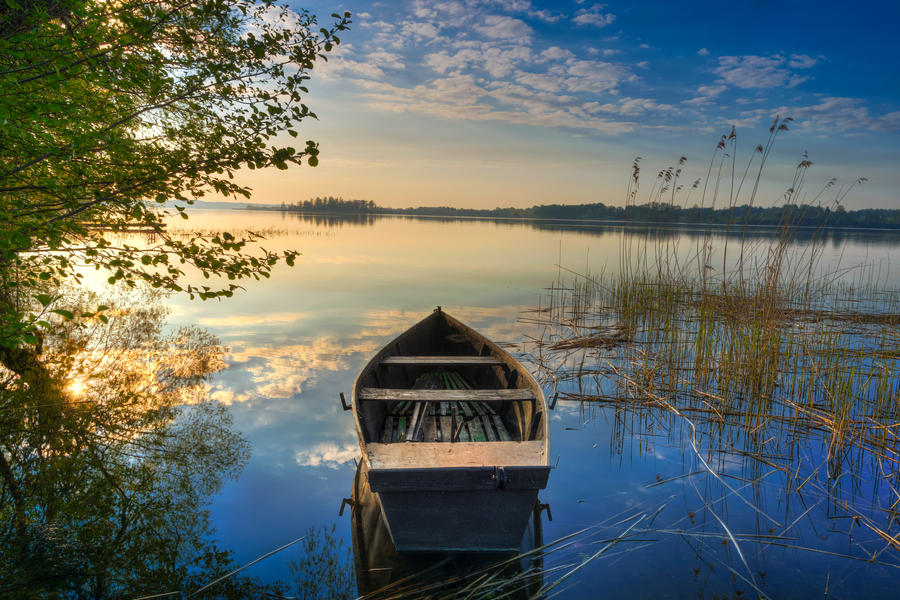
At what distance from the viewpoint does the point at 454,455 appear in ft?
12.3

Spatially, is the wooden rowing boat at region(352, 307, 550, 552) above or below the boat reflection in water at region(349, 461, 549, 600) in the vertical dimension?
above

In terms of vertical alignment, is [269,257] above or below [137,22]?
below

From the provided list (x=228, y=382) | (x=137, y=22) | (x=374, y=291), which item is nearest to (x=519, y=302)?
(x=374, y=291)

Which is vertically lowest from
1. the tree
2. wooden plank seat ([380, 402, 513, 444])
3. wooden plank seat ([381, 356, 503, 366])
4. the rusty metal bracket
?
the rusty metal bracket

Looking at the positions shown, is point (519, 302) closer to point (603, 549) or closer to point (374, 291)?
point (374, 291)

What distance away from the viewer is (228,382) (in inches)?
315

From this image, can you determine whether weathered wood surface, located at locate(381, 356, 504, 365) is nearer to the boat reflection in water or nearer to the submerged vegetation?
the submerged vegetation

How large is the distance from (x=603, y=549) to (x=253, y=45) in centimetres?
493

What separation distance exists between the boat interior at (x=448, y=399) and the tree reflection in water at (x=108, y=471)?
178 centimetres

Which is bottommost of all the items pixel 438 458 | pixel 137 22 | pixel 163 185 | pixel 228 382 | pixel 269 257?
pixel 228 382

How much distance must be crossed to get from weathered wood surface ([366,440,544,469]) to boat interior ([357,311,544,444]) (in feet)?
1.20

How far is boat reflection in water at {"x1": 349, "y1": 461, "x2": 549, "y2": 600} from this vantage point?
332cm

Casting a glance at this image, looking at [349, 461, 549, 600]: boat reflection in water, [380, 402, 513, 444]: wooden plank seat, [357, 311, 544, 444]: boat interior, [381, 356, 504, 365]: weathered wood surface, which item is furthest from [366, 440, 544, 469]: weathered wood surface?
[381, 356, 504, 365]: weathered wood surface

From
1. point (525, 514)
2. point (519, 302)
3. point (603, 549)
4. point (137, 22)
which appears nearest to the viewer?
point (137, 22)
